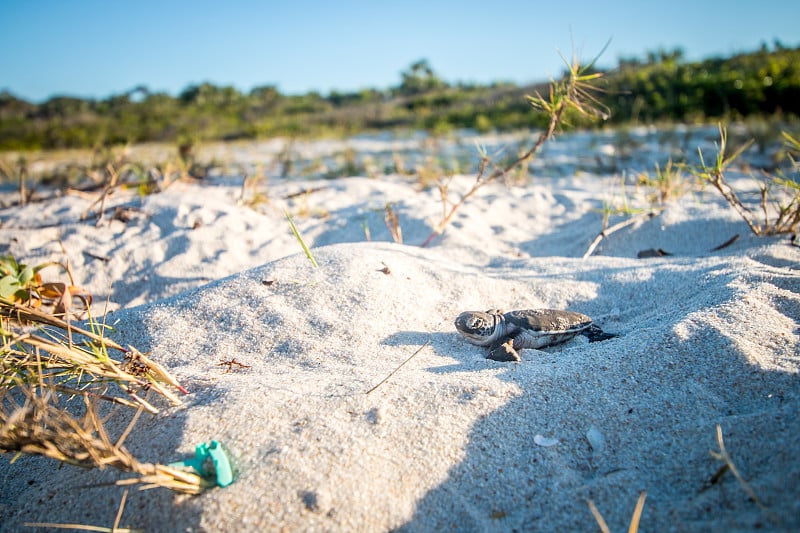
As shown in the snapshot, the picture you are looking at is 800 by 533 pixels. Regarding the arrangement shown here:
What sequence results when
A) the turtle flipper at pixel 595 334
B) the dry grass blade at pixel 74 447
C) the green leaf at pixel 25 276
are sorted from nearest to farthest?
the dry grass blade at pixel 74 447 < the turtle flipper at pixel 595 334 < the green leaf at pixel 25 276

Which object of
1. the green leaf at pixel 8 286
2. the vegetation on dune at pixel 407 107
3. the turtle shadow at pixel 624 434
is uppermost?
the vegetation on dune at pixel 407 107

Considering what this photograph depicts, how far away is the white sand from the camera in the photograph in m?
1.02

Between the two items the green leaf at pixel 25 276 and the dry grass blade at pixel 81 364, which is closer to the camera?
the dry grass blade at pixel 81 364

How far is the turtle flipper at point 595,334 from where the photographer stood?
1.69 metres

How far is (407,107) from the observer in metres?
13.4

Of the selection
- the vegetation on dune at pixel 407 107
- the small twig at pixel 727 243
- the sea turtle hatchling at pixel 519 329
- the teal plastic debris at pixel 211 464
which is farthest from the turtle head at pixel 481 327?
the small twig at pixel 727 243

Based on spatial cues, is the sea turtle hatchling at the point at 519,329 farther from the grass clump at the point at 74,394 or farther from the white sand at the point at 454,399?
the grass clump at the point at 74,394

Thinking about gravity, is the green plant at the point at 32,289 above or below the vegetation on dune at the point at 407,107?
below

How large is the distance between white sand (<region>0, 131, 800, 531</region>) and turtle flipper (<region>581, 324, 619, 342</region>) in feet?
0.18

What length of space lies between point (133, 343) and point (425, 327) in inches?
43.7

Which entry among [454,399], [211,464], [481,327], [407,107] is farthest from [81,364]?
[407,107]

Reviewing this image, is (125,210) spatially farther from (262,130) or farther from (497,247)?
(262,130)

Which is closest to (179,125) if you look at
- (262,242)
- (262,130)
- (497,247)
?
(262,130)

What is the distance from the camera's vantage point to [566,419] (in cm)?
125
